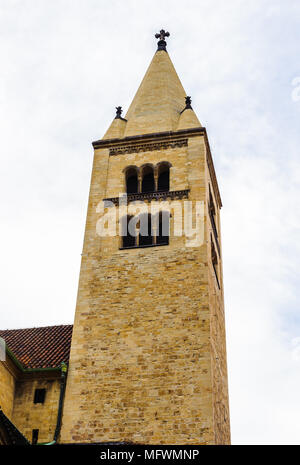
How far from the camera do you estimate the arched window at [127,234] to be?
22797mm

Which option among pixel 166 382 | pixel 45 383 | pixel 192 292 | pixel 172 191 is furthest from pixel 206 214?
pixel 45 383

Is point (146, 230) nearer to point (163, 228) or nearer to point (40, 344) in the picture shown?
point (163, 228)

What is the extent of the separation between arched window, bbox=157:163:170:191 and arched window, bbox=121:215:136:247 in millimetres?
2123

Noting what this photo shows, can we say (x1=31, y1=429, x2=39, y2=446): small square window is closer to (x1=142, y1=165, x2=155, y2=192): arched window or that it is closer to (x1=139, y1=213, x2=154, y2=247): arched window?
(x1=139, y1=213, x2=154, y2=247): arched window

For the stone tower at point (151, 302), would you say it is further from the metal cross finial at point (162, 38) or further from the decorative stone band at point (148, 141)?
the metal cross finial at point (162, 38)

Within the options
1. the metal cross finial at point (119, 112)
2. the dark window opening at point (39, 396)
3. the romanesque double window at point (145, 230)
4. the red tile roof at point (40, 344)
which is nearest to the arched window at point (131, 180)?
the romanesque double window at point (145, 230)

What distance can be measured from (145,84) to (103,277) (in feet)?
38.0

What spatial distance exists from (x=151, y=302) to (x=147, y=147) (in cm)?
743

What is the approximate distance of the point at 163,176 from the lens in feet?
81.2

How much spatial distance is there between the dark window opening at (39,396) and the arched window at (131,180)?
8.59m

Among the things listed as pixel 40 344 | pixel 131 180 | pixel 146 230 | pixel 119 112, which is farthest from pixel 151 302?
pixel 119 112

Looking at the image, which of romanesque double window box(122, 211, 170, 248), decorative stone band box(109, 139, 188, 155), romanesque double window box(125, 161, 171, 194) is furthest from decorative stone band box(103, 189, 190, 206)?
decorative stone band box(109, 139, 188, 155)

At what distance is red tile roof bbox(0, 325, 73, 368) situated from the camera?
20609mm
